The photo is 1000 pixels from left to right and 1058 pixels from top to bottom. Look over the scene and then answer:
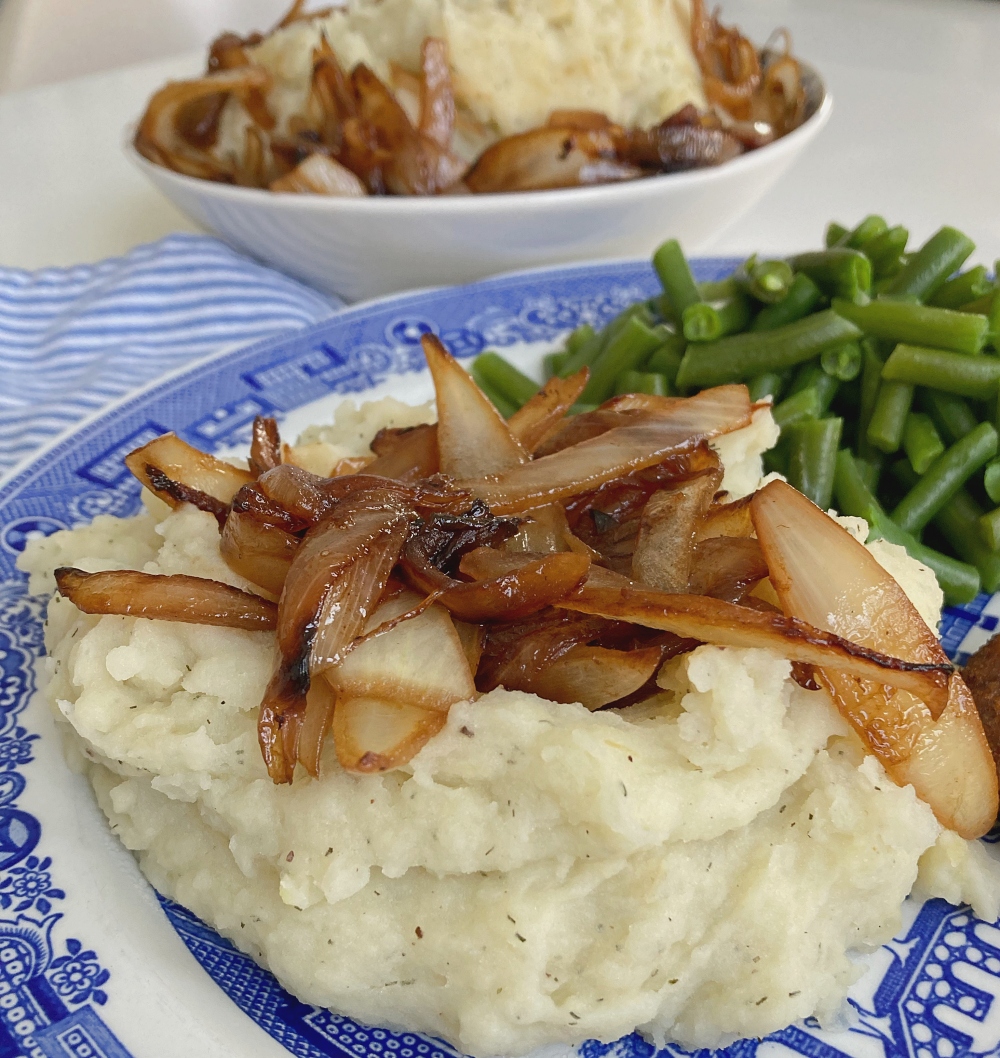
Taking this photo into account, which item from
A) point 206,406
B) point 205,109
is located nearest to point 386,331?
point 206,406

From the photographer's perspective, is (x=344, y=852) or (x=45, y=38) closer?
(x=344, y=852)

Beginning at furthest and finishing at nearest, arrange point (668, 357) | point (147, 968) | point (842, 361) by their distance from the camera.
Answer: point (668, 357) → point (842, 361) → point (147, 968)

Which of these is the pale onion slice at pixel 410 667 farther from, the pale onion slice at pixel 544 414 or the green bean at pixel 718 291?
the green bean at pixel 718 291

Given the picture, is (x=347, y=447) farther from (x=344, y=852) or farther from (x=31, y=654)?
(x=344, y=852)

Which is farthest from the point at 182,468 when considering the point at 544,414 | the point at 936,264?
the point at 936,264

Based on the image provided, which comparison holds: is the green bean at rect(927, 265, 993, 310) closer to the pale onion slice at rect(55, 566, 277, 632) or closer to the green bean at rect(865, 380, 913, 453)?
the green bean at rect(865, 380, 913, 453)

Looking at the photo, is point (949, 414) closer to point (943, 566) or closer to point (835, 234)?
point (943, 566)

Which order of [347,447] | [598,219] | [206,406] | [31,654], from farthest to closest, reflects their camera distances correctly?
1. [598,219]
2. [206,406]
3. [347,447]
4. [31,654]
